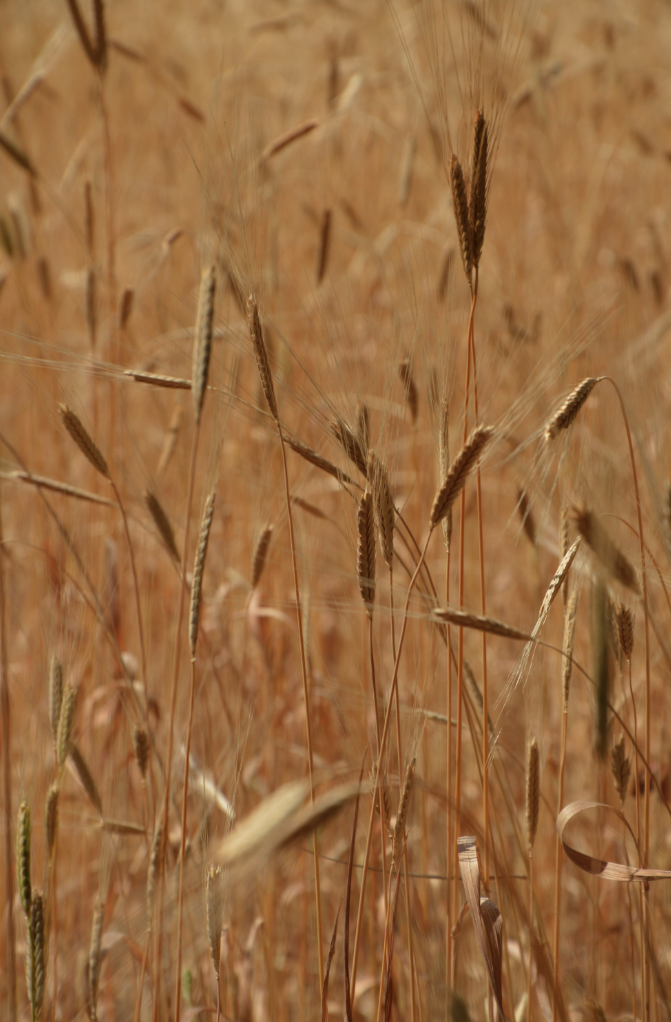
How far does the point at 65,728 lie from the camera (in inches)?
33.1

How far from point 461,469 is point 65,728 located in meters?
0.51

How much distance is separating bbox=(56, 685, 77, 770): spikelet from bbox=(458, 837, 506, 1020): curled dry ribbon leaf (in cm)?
42

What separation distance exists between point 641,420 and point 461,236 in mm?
345

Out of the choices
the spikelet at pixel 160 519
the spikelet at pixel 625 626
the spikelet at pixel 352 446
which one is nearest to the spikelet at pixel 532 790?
the spikelet at pixel 625 626

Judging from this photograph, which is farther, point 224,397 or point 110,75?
point 110,75

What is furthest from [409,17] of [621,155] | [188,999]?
[188,999]

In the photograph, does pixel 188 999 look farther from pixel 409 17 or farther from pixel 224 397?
pixel 409 17

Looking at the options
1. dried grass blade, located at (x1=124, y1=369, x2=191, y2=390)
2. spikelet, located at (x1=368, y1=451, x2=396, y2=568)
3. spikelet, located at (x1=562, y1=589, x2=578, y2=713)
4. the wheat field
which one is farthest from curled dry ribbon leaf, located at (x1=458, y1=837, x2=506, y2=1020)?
dried grass blade, located at (x1=124, y1=369, x2=191, y2=390)

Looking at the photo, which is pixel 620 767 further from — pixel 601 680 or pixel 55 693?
pixel 55 693

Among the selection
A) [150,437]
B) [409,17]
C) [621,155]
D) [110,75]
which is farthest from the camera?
[110,75]

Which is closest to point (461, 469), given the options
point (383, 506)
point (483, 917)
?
point (383, 506)

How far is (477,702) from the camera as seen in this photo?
36.1 inches

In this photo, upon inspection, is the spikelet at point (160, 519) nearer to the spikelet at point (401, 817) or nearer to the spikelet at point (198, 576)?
the spikelet at point (198, 576)

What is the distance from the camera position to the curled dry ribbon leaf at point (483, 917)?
691 mm
